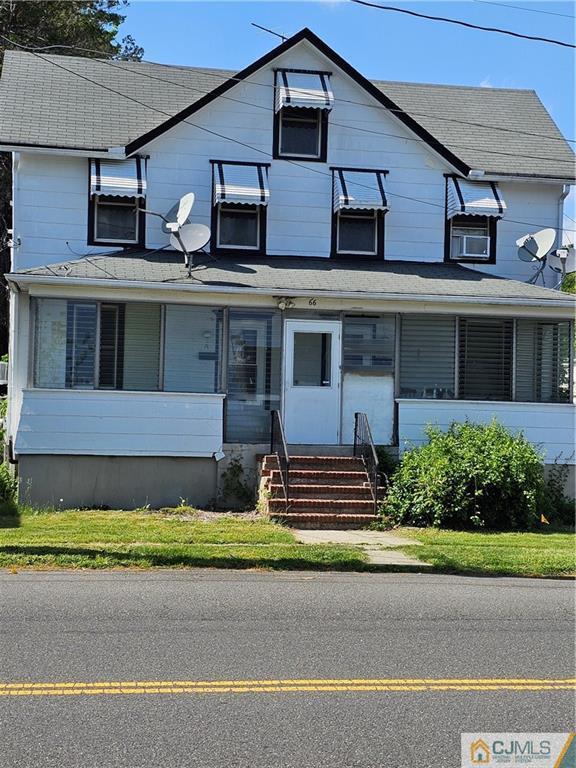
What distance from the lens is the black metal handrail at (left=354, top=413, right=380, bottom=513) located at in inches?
601

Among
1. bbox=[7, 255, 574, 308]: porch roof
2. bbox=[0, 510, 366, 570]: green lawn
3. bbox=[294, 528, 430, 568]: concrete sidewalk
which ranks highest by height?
bbox=[7, 255, 574, 308]: porch roof

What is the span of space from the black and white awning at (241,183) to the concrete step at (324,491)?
597 cm

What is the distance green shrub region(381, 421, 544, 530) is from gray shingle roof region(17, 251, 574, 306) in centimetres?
296

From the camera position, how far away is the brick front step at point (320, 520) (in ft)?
47.6

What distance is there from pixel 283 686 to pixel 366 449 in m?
9.92

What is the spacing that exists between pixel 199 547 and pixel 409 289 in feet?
23.3

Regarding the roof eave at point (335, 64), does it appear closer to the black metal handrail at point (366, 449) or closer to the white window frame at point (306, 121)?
the white window frame at point (306, 121)

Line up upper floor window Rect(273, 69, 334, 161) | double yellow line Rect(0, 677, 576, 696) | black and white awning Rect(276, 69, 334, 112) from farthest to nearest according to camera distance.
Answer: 1. upper floor window Rect(273, 69, 334, 161)
2. black and white awning Rect(276, 69, 334, 112)
3. double yellow line Rect(0, 677, 576, 696)

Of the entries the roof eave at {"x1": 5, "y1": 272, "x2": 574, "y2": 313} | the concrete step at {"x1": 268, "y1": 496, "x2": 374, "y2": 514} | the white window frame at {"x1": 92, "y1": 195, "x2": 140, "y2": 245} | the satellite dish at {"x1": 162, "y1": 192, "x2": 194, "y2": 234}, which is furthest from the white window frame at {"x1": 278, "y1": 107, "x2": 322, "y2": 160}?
the concrete step at {"x1": 268, "y1": 496, "x2": 374, "y2": 514}

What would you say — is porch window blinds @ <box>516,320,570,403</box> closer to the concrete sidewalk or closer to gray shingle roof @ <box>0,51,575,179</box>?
gray shingle roof @ <box>0,51,575,179</box>

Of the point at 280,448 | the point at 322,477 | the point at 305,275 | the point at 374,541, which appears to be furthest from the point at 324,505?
the point at 305,275

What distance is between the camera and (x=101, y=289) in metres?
15.8

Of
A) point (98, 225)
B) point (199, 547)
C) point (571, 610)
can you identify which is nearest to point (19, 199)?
point (98, 225)

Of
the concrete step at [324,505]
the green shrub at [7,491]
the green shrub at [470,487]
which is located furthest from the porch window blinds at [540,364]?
the green shrub at [7,491]
